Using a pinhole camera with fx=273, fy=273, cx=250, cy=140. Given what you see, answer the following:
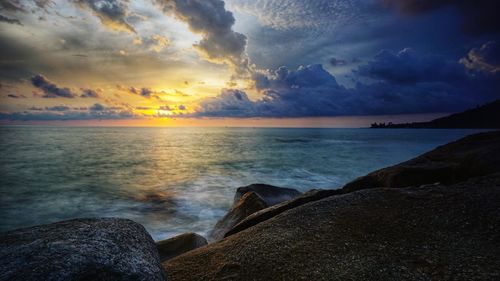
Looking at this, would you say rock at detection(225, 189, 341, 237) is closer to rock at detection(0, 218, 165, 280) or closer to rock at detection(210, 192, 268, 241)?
rock at detection(210, 192, 268, 241)

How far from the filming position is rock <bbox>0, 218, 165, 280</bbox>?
246 cm

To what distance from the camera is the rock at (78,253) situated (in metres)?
2.46

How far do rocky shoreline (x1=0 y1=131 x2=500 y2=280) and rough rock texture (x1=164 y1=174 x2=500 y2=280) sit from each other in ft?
0.04

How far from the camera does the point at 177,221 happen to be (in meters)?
11.4

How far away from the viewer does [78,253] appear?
8.83 feet

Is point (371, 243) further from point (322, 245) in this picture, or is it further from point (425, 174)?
point (425, 174)

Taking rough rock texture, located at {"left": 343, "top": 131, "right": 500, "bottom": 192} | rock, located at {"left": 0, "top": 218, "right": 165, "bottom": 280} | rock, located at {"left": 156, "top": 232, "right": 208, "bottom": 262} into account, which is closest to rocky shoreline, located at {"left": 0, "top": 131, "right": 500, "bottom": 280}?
rock, located at {"left": 0, "top": 218, "right": 165, "bottom": 280}

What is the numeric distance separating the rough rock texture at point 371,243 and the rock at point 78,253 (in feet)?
3.15

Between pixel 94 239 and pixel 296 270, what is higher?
pixel 94 239

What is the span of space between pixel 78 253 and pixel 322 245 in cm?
289

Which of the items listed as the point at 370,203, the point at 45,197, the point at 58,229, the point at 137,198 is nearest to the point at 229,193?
the point at 137,198

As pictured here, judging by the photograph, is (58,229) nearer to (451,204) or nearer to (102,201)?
(451,204)

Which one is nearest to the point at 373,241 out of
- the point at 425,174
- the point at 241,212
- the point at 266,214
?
the point at 266,214

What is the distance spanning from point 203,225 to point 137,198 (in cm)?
644
